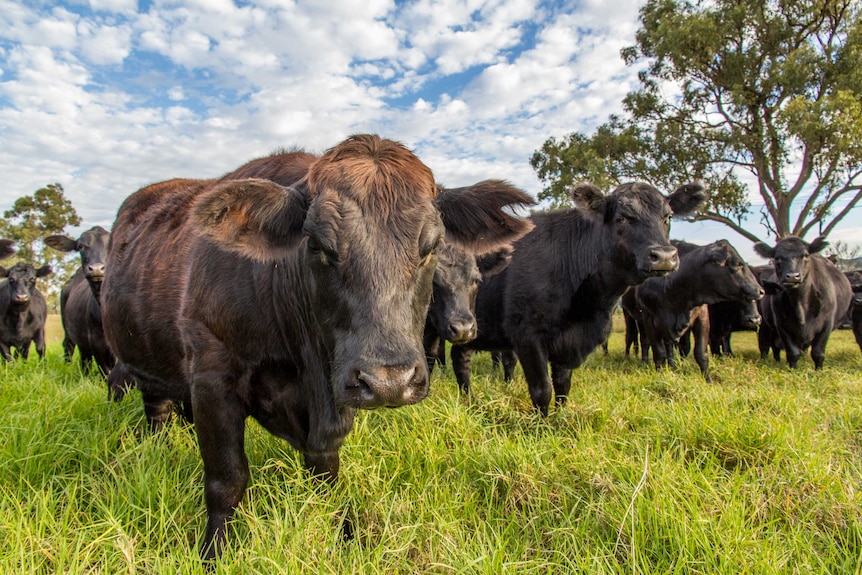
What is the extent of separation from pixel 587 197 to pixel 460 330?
2.24 m

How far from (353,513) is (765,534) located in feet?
6.90

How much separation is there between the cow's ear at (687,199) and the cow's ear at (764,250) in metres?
4.12

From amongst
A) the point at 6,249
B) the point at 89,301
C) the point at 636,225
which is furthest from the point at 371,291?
the point at 6,249

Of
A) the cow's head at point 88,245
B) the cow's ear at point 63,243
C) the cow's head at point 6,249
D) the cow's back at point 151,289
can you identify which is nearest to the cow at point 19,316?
the cow's head at point 6,249

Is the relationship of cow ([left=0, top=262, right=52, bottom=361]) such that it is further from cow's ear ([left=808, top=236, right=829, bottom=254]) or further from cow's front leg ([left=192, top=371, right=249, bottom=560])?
cow's ear ([left=808, top=236, right=829, bottom=254])

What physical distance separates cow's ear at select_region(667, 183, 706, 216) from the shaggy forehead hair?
4425 mm

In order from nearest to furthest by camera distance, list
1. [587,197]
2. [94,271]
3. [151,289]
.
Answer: [151,289] → [587,197] → [94,271]

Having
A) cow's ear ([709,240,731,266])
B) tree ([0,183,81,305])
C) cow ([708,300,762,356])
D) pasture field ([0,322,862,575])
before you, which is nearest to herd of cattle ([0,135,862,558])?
pasture field ([0,322,862,575])

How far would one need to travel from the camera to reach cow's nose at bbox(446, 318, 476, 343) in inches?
176

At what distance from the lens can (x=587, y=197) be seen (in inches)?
218

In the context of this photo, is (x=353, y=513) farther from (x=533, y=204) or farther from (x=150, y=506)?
(x=533, y=204)

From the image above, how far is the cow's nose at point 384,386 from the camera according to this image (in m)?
1.75

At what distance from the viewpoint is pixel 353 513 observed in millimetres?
2830

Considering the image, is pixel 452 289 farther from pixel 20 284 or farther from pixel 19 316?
pixel 19 316
